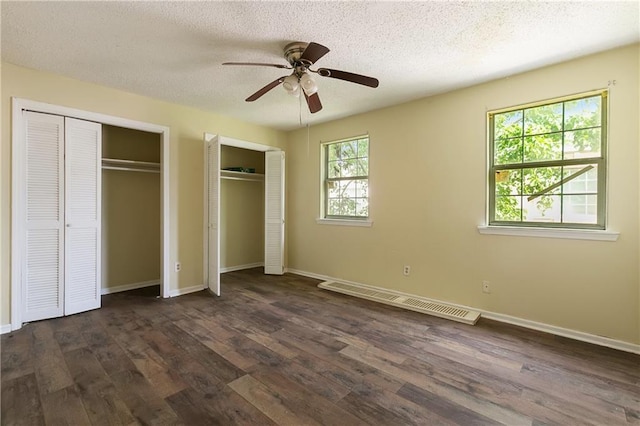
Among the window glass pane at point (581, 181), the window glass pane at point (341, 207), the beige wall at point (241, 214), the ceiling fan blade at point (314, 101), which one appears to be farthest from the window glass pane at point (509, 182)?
the beige wall at point (241, 214)

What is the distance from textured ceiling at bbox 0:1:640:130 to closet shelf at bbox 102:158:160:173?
97 cm

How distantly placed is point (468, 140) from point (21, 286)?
4855 mm

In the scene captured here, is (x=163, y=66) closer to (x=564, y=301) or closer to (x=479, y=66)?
(x=479, y=66)

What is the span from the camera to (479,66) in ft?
8.91

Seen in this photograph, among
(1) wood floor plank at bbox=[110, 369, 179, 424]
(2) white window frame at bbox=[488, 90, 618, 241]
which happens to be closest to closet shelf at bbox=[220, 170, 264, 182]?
(1) wood floor plank at bbox=[110, 369, 179, 424]

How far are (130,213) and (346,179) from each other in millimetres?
3210

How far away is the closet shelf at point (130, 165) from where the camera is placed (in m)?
3.70

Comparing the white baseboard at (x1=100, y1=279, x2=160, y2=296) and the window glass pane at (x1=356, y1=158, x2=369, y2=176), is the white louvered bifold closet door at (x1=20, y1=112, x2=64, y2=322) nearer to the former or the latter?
the white baseboard at (x1=100, y1=279, x2=160, y2=296)

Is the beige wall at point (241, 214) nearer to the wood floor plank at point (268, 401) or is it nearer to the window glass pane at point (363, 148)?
the window glass pane at point (363, 148)

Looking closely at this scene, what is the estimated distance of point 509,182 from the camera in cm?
301

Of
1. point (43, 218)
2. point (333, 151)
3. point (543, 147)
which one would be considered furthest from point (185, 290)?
point (543, 147)

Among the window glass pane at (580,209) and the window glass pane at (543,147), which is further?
the window glass pane at (543,147)

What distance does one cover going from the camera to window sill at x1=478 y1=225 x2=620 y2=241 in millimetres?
2453

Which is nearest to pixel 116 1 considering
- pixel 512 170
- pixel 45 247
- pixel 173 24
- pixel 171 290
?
pixel 173 24
